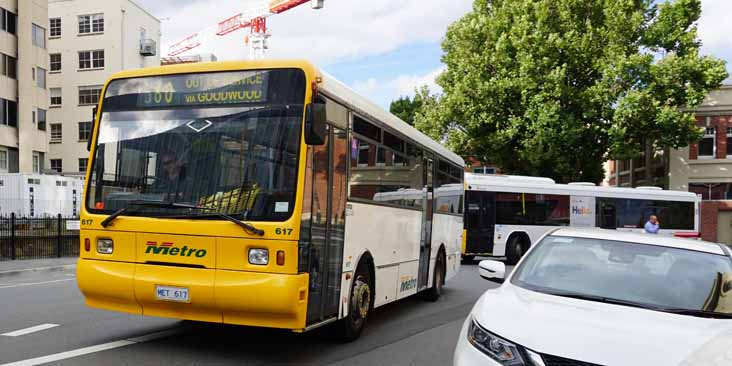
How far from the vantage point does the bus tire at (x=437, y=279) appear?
40.1 ft

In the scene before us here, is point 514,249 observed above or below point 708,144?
below

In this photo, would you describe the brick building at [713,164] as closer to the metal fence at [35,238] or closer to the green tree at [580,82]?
the green tree at [580,82]

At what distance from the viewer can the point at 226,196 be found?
21.1 ft

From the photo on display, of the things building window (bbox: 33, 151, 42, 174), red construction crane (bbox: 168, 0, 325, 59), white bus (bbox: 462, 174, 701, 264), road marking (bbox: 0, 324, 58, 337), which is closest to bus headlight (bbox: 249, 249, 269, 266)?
road marking (bbox: 0, 324, 58, 337)

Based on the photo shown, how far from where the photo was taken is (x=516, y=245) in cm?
2300

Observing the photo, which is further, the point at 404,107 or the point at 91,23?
the point at 404,107

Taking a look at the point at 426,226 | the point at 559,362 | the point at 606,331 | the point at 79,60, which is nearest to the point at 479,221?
the point at 426,226

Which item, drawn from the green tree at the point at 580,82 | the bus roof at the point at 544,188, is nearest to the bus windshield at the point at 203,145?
the bus roof at the point at 544,188

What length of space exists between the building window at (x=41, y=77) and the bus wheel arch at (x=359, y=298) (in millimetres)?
37575

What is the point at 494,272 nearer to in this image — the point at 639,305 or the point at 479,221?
the point at 639,305

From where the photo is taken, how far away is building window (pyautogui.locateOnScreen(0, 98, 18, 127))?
120 feet

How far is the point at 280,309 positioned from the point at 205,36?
95215 millimetres

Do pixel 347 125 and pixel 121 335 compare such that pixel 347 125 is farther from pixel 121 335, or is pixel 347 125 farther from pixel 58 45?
pixel 58 45

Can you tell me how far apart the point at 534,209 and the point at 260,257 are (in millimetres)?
18482
